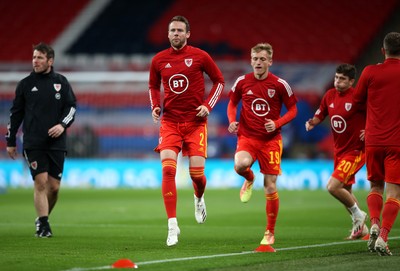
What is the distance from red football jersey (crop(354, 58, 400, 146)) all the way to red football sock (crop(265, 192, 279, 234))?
5.26ft

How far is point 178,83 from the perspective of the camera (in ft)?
33.2

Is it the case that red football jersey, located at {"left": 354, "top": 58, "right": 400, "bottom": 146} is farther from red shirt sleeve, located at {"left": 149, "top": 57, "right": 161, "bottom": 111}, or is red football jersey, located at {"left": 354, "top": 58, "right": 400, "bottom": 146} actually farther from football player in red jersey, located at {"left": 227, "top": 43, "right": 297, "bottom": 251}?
red shirt sleeve, located at {"left": 149, "top": 57, "right": 161, "bottom": 111}

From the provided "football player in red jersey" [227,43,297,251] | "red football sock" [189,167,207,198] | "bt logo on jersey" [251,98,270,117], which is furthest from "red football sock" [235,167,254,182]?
"bt logo on jersey" [251,98,270,117]

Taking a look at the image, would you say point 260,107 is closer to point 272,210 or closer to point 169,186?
point 272,210

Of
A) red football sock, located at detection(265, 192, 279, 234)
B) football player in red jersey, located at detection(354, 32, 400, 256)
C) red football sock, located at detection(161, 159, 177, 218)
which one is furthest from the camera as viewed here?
red football sock, located at detection(265, 192, 279, 234)

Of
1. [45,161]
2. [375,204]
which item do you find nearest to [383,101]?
[375,204]

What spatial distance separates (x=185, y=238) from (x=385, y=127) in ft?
10.6

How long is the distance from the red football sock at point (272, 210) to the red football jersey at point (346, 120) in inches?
67.5

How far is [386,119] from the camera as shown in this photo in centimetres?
884

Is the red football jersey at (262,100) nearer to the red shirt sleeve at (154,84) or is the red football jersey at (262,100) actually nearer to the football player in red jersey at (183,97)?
the football player in red jersey at (183,97)

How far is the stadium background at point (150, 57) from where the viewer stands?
2659 cm

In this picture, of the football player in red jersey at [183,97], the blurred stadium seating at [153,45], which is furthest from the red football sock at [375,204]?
the blurred stadium seating at [153,45]

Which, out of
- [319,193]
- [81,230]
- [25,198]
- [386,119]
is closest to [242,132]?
[386,119]

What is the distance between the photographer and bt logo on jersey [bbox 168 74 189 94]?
33.1ft
